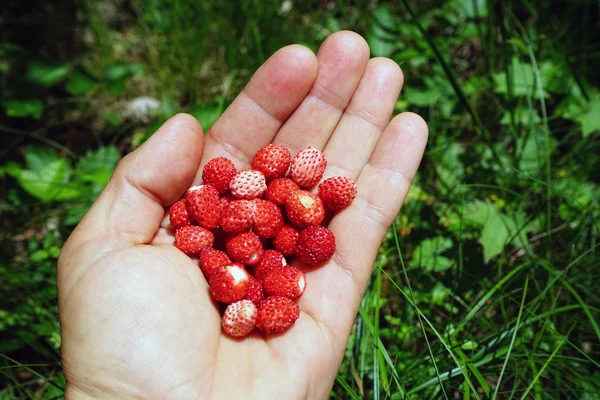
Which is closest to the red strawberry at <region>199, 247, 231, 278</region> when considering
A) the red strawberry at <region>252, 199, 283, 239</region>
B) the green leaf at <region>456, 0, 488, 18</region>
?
the red strawberry at <region>252, 199, 283, 239</region>

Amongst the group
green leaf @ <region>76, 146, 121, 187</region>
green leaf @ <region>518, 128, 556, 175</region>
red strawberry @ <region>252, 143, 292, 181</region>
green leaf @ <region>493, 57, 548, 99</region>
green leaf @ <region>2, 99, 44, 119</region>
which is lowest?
green leaf @ <region>76, 146, 121, 187</region>

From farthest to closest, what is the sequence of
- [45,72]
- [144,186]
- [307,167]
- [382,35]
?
[382,35] < [45,72] < [307,167] < [144,186]

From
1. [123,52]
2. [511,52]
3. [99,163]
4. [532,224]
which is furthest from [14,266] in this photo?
[511,52]

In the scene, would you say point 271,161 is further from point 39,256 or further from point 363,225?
point 39,256

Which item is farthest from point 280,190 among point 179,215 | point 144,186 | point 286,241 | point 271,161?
point 144,186

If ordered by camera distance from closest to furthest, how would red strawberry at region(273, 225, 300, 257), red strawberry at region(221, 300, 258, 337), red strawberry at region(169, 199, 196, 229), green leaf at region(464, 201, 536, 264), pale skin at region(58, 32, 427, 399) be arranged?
pale skin at region(58, 32, 427, 399)
red strawberry at region(221, 300, 258, 337)
red strawberry at region(169, 199, 196, 229)
red strawberry at region(273, 225, 300, 257)
green leaf at region(464, 201, 536, 264)

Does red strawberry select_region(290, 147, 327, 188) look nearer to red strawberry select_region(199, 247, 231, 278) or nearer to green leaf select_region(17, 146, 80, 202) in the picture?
red strawberry select_region(199, 247, 231, 278)
